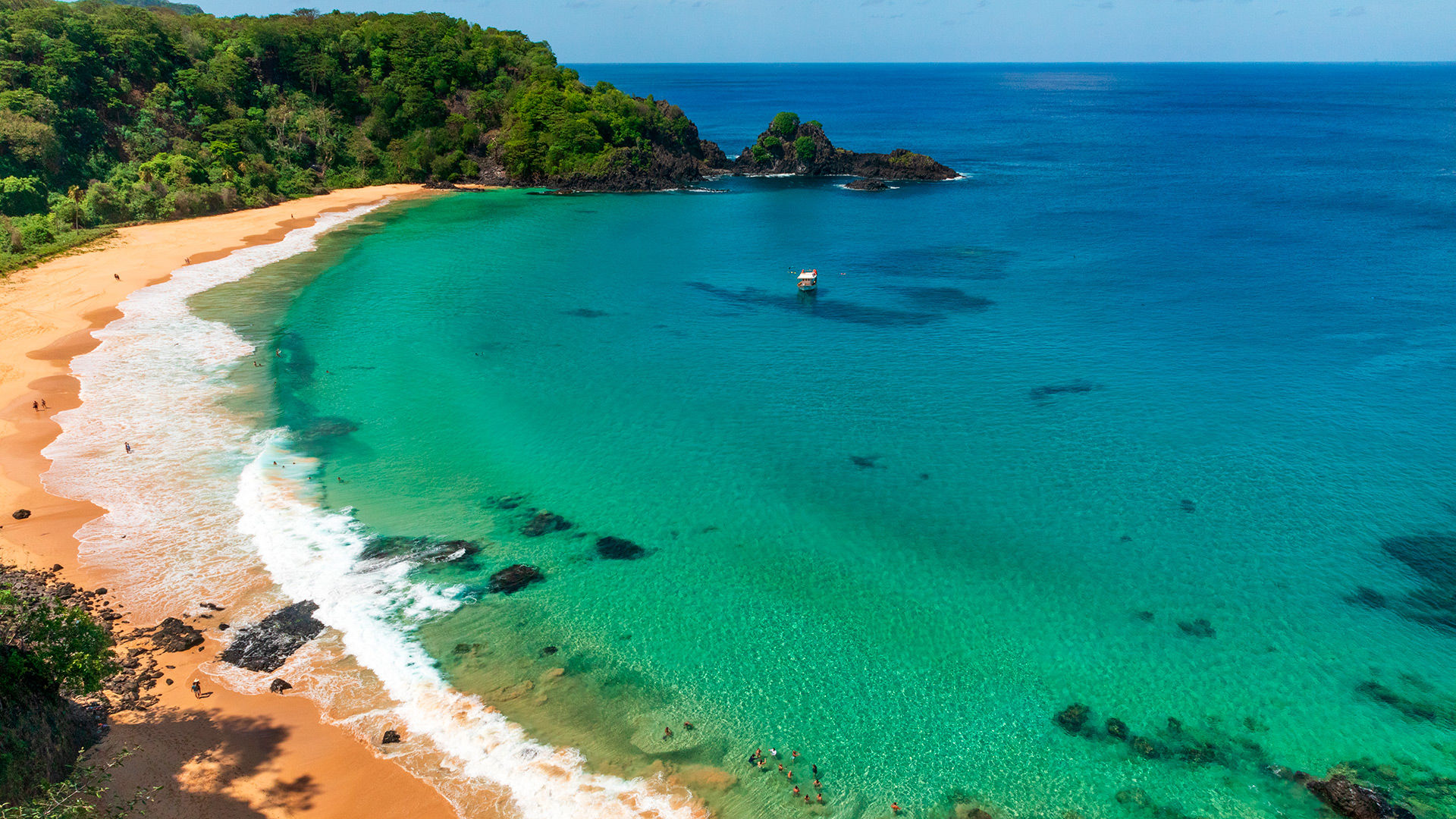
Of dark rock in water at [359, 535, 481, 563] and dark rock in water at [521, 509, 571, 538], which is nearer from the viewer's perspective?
dark rock in water at [359, 535, 481, 563]

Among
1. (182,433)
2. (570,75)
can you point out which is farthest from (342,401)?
(570,75)

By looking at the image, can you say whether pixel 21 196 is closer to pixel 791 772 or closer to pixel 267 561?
pixel 267 561

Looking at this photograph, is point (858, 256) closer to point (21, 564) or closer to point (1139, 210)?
point (1139, 210)

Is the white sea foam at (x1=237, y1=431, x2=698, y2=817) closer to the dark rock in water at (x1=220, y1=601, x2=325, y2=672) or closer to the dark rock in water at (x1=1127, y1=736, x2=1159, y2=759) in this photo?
the dark rock in water at (x1=220, y1=601, x2=325, y2=672)

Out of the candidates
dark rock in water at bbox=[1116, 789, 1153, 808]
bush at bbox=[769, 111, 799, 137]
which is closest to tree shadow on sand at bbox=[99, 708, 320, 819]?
dark rock in water at bbox=[1116, 789, 1153, 808]

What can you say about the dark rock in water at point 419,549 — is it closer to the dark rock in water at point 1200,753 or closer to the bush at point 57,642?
the bush at point 57,642

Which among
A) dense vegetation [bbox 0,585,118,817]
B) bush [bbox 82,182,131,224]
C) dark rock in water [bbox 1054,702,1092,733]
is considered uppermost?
bush [bbox 82,182,131,224]
